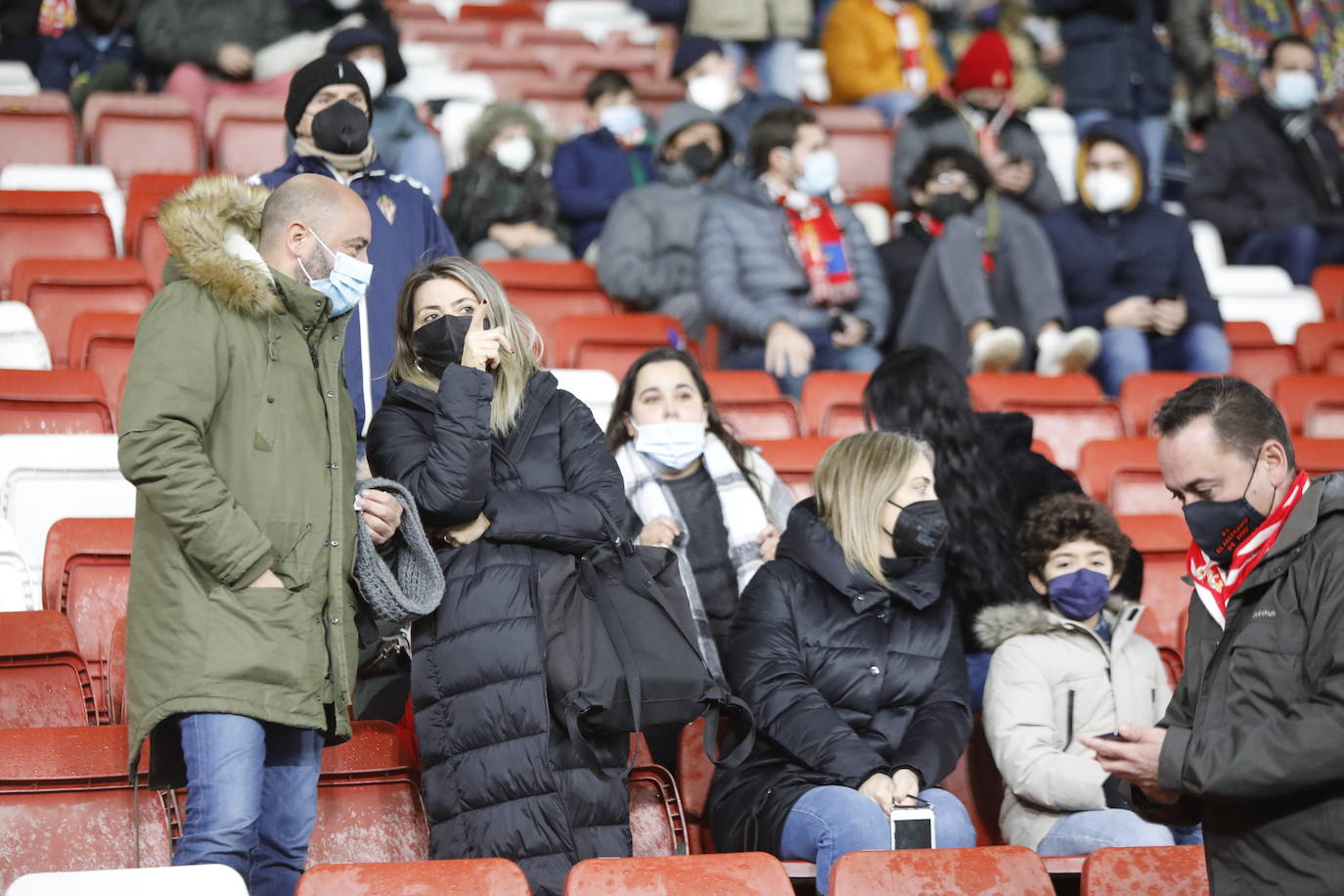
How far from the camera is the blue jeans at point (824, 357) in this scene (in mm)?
6082

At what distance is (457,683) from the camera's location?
3174 mm

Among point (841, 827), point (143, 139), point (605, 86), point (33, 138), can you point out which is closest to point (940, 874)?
point (841, 827)

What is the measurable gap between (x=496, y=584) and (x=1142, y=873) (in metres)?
1.27

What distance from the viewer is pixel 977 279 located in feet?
20.7

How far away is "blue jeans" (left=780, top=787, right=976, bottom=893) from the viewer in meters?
3.41

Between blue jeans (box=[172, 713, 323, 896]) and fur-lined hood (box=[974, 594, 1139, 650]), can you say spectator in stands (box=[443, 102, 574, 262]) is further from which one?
blue jeans (box=[172, 713, 323, 896])

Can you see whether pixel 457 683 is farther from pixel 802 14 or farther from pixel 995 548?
pixel 802 14

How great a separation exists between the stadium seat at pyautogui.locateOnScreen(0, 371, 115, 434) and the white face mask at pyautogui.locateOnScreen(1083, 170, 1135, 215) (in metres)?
3.89

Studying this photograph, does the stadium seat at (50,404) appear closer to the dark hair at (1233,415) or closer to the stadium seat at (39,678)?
the stadium seat at (39,678)

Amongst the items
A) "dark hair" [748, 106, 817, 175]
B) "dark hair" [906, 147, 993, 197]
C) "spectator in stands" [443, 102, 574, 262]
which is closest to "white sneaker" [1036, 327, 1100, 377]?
"dark hair" [906, 147, 993, 197]

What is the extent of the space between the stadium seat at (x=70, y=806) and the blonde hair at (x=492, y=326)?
0.91 meters

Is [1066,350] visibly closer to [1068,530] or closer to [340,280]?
[1068,530]

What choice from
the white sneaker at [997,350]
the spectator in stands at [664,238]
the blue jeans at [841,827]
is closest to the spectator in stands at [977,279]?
the white sneaker at [997,350]

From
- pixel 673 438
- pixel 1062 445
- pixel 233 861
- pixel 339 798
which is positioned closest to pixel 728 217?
pixel 1062 445
